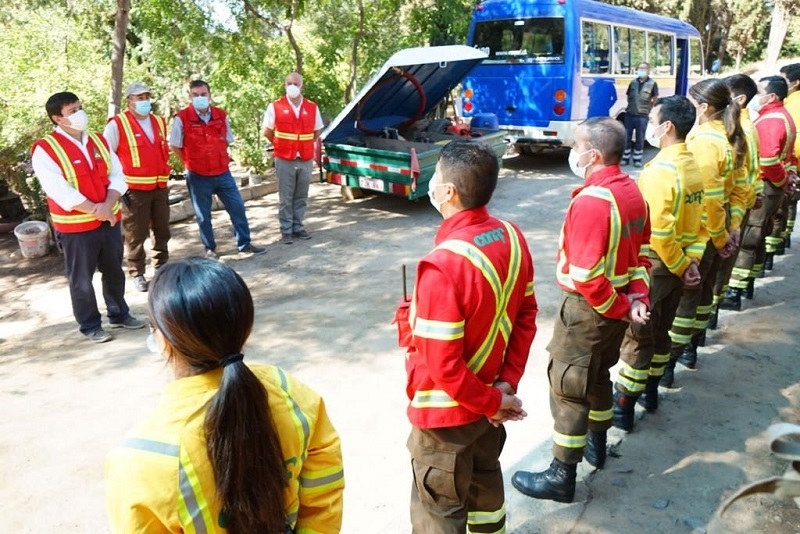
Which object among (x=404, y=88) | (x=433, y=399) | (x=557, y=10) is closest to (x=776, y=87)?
(x=433, y=399)

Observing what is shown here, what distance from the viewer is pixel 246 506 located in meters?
1.21

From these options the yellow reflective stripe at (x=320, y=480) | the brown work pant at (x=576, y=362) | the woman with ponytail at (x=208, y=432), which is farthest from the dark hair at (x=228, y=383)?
the brown work pant at (x=576, y=362)

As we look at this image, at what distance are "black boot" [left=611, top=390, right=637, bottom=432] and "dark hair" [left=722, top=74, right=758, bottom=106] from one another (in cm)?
242

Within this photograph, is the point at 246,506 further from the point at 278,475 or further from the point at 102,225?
the point at 102,225

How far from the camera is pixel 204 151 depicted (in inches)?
241

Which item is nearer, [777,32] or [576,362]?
[576,362]

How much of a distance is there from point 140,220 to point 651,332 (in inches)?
178

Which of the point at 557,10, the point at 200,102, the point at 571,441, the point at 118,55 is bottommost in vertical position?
the point at 571,441

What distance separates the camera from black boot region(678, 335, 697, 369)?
411cm

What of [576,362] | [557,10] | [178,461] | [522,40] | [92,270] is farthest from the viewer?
Answer: [522,40]

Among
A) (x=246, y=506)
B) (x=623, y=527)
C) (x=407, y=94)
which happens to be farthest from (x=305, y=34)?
(x=246, y=506)

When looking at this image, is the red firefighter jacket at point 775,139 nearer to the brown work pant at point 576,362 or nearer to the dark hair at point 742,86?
the dark hair at point 742,86

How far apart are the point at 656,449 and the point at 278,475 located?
2580 mm

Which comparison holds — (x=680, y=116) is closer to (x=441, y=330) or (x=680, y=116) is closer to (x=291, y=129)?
(x=441, y=330)
